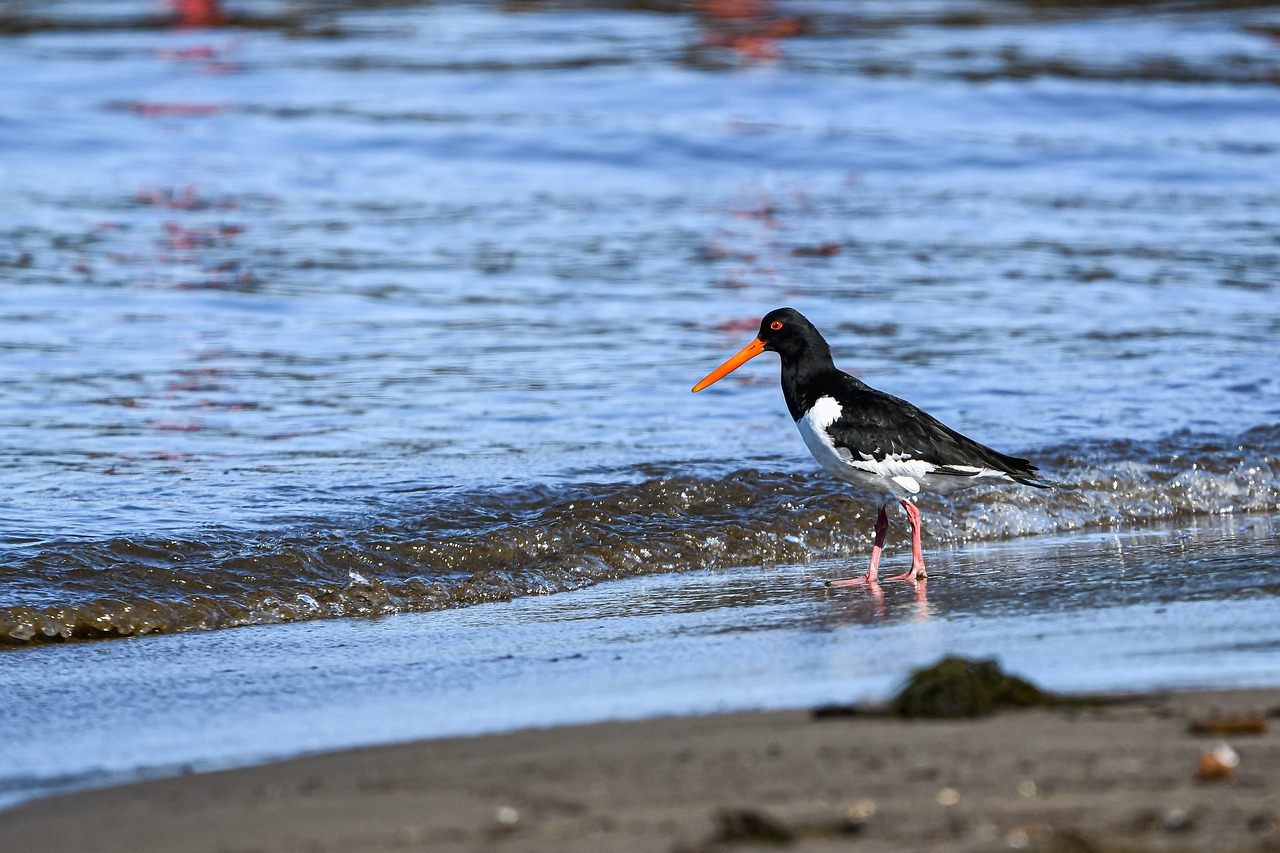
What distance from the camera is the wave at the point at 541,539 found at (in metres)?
5.60

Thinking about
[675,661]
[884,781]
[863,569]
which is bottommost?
[863,569]

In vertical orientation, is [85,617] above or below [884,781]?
below

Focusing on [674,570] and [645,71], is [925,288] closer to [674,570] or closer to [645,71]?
[674,570]

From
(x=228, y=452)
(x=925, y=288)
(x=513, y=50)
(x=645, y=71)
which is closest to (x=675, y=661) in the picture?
(x=228, y=452)

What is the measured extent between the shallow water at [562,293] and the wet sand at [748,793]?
231 cm

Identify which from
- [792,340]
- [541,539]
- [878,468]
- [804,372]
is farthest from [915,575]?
[541,539]

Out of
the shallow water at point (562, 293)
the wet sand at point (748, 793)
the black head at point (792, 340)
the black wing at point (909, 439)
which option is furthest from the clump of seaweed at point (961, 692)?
the black head at point (792, 340)

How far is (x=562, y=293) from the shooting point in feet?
36.4

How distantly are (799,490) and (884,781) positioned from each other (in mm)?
4181

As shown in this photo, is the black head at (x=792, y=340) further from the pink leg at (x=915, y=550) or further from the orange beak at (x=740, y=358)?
the pink leg at (x=915, y=550)

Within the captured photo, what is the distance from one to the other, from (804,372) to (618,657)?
2.38 m

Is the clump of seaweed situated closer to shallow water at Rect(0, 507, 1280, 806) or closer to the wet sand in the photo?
the wet sand

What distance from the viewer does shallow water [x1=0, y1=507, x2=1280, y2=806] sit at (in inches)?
151

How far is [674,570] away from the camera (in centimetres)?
638
